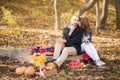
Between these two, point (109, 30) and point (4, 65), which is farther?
point (109, 30)

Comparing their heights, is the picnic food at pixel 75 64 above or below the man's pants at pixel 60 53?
below

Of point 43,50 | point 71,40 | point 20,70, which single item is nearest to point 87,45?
point 71,40

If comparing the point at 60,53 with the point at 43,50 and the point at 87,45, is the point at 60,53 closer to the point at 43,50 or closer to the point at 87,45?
the point at 43,50

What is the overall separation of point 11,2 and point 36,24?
2.41 metres

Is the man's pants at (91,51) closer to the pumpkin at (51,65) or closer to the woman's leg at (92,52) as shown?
the woman's leg at (92,52)

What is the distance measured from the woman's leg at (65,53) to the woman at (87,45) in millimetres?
292

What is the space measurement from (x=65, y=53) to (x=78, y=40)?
0.55 m

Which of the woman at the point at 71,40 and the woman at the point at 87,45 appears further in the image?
the woman at the point at 87,45

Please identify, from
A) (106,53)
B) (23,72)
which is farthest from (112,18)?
(23,72)

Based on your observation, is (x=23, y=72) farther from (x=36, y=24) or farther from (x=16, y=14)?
(x=16, y=14)

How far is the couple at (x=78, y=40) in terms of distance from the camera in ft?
27.3

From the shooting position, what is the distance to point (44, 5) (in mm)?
17266

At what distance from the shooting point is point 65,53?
26.7ft


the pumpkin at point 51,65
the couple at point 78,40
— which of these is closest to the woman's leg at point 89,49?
the couple at point 78,40
